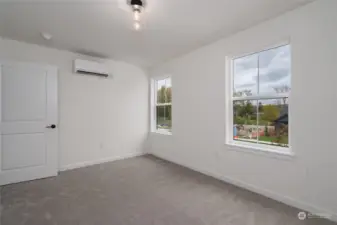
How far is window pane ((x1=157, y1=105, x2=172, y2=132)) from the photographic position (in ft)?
14.6

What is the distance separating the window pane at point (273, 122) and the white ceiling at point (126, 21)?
1.13 m

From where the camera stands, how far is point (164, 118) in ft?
15.3

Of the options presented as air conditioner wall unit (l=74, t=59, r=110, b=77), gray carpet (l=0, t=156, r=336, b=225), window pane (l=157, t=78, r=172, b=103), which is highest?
air conditioner wall unit (l=74, t=59, r=110, b=77)

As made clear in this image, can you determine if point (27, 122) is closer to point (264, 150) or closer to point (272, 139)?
point (264, 150)

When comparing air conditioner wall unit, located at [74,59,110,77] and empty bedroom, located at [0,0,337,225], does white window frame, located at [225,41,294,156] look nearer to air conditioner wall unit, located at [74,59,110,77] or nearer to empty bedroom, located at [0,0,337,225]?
empty bedroom, located at [0,0,337,225]

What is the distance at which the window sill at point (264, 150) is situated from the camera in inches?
91.7

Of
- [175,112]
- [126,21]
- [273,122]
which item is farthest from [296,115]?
[126,21]

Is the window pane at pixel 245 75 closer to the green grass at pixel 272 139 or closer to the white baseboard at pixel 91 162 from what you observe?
the green grass at pixel 272 139

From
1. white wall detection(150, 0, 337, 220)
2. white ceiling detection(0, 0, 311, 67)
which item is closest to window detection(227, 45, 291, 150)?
white wall detection(150, 0, 337, 220)

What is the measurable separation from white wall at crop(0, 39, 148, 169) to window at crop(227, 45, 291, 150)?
2.47 metres

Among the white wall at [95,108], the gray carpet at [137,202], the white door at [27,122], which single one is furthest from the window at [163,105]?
the white door at [27,122]

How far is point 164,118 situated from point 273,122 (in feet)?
8.49

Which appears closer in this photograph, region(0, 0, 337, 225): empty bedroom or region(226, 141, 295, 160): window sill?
region(0, 0, 337, 225): empty bedroom

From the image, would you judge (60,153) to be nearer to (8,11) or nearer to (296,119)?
(8,11)
